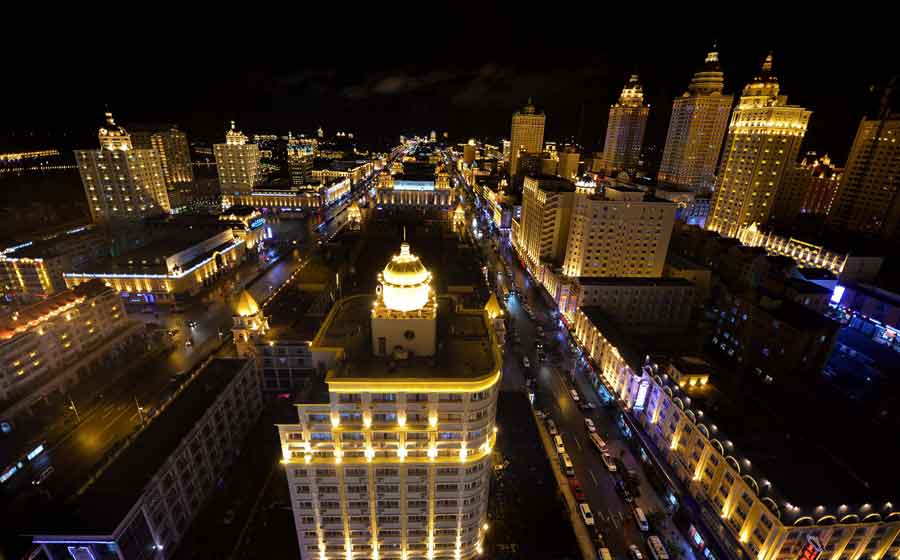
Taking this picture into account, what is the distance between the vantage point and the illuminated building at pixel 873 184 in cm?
13050

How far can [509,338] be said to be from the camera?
100500 millimetres

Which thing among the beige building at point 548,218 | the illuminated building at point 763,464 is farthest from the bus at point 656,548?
the beige building at point 548,218

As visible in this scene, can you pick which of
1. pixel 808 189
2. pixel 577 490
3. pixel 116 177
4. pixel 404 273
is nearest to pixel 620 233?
pixel 577 490

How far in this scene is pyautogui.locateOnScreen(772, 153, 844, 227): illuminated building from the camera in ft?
529

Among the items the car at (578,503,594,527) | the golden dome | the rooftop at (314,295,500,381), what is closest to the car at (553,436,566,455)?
the car at (578,503,594,527)

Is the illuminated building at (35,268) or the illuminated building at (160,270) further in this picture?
the illuminated building at (160,270)

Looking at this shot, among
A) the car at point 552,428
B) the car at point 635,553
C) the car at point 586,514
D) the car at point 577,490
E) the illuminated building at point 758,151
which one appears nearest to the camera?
the car at point 635,553

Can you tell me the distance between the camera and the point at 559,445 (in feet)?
221

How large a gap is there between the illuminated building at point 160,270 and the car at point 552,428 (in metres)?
103

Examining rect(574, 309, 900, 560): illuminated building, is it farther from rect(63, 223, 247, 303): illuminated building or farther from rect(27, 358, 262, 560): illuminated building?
rect(63, 223, 247, 303): illuminated building

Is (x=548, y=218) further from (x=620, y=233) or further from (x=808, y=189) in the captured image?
(x=808, y=189)

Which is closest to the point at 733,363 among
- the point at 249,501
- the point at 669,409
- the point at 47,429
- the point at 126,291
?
the point at 669,409

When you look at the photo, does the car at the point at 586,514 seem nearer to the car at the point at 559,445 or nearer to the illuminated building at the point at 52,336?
the car at the point at 559,445

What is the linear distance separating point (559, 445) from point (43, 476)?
76491 mm
